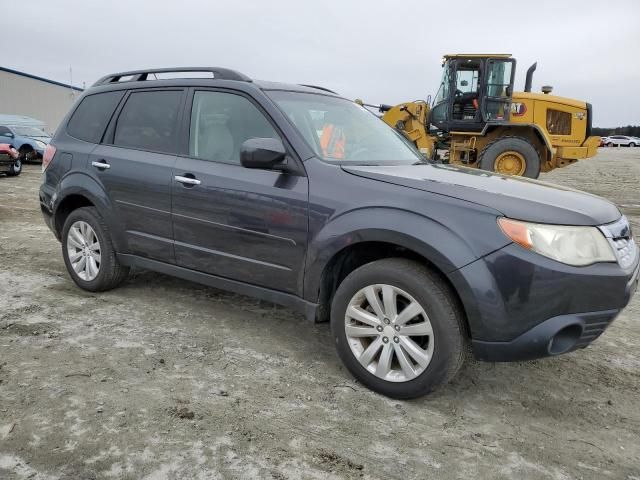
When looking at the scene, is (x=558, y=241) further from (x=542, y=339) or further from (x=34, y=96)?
(x=34, y=96)

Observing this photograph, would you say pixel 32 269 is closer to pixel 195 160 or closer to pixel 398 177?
pixel 195 160

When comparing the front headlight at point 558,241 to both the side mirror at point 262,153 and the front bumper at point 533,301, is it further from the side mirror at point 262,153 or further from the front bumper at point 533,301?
the side mirror at point 262,153

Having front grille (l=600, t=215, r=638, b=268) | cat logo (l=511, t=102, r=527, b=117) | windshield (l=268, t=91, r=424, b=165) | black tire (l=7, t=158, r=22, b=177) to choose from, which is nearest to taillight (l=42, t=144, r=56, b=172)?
windshield (l=268, t=91, r=424, b=165)

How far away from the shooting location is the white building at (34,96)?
31.8 meters

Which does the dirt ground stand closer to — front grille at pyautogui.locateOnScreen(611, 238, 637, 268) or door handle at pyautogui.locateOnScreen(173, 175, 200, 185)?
front grille at pyautogui.locateOnScreen(611, 238, 637, 268)

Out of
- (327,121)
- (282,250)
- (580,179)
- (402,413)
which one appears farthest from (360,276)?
(580,179)

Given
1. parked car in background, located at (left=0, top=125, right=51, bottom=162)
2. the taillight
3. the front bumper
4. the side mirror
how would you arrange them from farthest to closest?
1. parked car in background, located at (left=0, top=125, right=51, bottom=162)
2. the taillight
3. the side mirror
4. the front bumper

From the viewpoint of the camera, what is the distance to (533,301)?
2.44 metres

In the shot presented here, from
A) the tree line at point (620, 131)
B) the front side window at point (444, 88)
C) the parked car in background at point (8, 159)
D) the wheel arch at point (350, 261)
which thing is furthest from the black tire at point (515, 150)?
the tree line at point (620, 131)

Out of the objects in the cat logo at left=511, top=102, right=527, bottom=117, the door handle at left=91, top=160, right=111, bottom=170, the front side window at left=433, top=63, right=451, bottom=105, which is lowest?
the door handle at left=91, top=160, right=111, bottom=170

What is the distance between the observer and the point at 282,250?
3141mm

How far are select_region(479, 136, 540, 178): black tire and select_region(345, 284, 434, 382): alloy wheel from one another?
Result: 8.70m

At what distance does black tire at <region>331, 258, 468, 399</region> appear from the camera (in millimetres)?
2592

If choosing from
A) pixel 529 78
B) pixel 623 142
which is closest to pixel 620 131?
pixel 623 142
